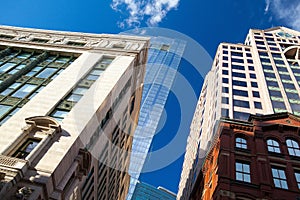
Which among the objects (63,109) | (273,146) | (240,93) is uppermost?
(240,93)

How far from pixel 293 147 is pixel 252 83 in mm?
27656

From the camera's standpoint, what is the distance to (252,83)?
57.2 metres

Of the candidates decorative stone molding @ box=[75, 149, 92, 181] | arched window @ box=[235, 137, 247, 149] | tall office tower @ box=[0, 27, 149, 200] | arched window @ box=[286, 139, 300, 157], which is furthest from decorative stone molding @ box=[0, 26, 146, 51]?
arched window @ box=[286, 139, 300, 157]

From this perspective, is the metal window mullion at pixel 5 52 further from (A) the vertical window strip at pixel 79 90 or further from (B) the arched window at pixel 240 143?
(B) the arched window at pixel 240 143

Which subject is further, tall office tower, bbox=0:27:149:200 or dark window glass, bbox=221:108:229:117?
dark window glass, bbox=221:108:229:117

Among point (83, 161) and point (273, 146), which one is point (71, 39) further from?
point (273, 146)

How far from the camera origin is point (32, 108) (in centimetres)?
2817

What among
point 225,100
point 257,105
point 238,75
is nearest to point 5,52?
point 225,100

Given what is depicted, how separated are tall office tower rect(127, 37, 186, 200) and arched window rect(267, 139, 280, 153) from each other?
99.9 m

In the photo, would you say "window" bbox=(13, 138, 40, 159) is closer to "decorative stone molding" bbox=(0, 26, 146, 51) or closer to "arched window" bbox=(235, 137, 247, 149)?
"arched window" bbox=(235, 137, 247, 149)

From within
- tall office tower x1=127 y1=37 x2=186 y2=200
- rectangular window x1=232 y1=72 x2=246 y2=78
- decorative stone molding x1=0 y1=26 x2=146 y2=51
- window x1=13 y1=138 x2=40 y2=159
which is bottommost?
window x1=13 y1=138 x2=40 y2=159

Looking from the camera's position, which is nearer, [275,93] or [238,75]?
[275,93]

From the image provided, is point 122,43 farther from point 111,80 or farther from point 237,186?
point 237,186

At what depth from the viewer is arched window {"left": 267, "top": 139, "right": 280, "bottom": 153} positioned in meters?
30.8
